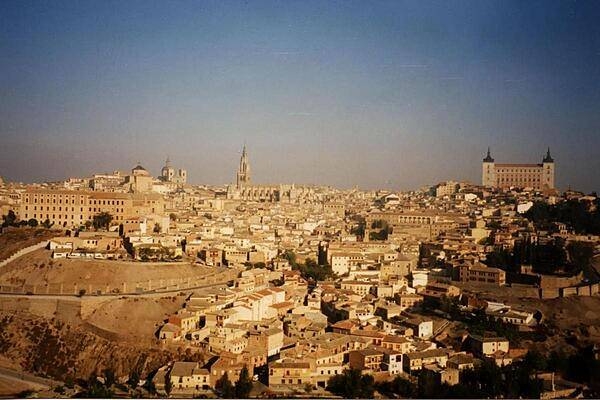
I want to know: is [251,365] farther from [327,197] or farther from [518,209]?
[327,197]

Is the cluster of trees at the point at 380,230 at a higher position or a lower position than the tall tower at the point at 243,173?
Result: lower

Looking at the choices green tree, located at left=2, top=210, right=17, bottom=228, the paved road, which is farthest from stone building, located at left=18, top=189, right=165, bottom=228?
the paved road

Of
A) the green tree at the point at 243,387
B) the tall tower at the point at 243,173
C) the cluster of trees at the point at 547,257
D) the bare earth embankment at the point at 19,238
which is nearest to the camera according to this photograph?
the green tree at the point at 243,387

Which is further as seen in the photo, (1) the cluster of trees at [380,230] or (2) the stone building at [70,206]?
(1) the cluster of trees at [380,230]

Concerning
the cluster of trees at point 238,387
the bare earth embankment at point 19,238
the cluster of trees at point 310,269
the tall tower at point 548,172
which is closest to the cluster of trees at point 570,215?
the tall tower at point 548,172

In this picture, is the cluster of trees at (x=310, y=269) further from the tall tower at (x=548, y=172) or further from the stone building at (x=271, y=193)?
the stone building at (x=271, y=193)

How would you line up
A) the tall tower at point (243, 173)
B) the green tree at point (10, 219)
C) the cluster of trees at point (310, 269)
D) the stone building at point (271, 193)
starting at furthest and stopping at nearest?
the stone building at point (271, 193) < the tall tower at point (243, 173) < the green tree at point (10, 219) < the cluster of trees at point (310, 269)

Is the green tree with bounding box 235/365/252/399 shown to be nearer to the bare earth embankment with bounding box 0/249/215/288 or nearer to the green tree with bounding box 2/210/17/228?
the bare earth embankment with bounding box 0/249/215/288

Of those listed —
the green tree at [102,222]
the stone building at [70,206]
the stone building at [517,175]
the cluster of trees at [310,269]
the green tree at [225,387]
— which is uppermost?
the stone building at [517,175]
